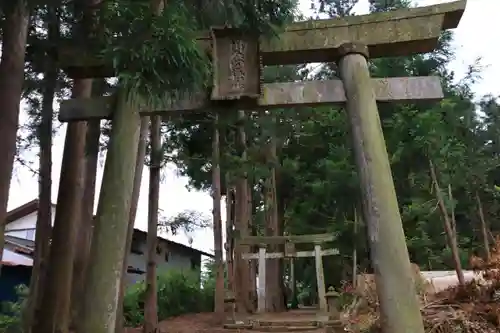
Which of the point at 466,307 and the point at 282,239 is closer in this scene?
the point at 466,307

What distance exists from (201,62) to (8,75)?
1.69m

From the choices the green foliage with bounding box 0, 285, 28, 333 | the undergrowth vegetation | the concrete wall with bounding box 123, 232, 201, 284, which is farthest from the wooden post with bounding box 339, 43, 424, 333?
the concrete wall with bounding box 123, 232, 201, 284

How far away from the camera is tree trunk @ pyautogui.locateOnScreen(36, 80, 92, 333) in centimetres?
574

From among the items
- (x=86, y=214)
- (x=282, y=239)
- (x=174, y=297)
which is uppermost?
(x=282, y=239)

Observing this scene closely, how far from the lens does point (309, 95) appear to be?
4.80 m

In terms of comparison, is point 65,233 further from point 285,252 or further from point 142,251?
point 142,251

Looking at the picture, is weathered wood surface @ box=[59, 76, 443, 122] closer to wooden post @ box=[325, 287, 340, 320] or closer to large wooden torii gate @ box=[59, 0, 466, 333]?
large wooden torii gate @ box=[59, 0, 466, 333]

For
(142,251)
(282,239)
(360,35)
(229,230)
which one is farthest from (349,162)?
(142,251)

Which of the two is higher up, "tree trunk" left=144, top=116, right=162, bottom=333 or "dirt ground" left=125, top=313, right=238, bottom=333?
"tree trunk" left=144, top=116, right=162, bottom=333

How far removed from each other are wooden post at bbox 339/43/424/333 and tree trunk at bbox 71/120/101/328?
11.2ft

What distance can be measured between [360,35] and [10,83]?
128 inches

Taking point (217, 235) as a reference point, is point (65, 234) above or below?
below

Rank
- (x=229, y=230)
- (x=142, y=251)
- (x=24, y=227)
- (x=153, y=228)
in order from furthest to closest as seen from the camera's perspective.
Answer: (x=142, y=251)
(x=24, y=227)
(x=229, y=230)
(x=153, y=228)

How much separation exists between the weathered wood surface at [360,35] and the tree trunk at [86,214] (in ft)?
6.59
